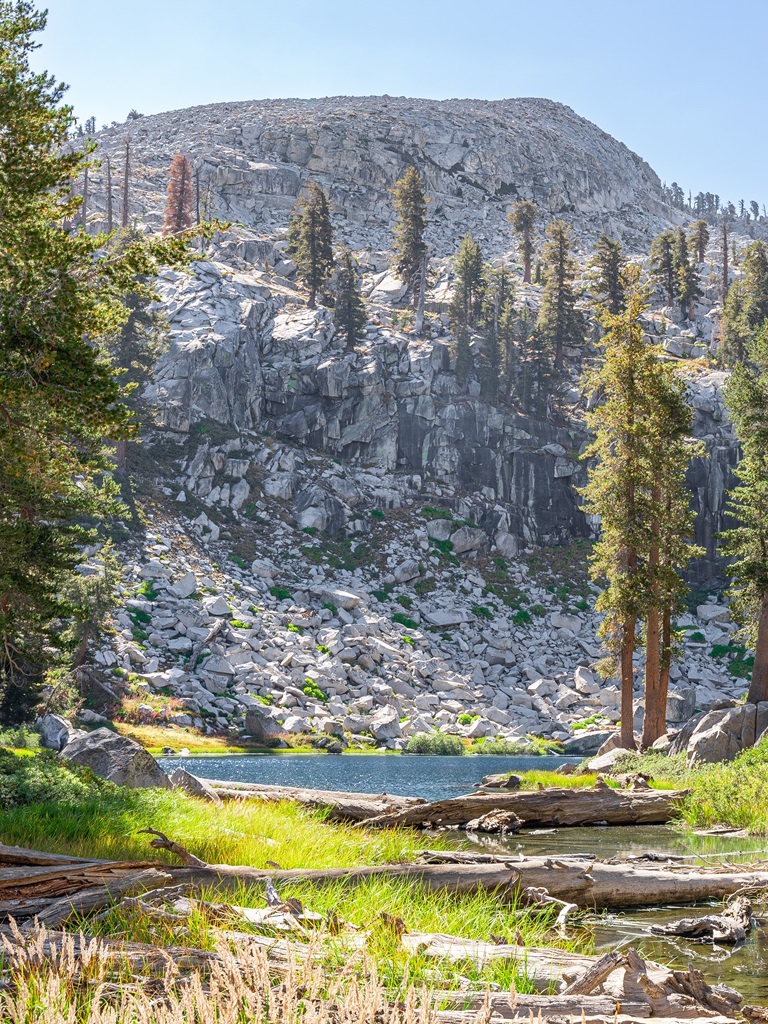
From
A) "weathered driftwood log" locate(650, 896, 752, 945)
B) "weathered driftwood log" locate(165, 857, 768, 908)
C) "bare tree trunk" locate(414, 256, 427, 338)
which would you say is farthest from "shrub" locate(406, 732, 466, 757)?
"bare tree trunk" locate(414, 256, 427, 338)

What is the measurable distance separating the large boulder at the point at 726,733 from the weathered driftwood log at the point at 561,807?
686 centimetres

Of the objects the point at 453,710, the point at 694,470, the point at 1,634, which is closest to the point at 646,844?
the point at 1,634

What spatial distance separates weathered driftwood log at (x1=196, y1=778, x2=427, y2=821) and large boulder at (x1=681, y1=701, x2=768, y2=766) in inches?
506

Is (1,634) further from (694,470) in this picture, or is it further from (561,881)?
(694,470)

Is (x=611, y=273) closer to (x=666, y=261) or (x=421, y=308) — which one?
(x=666, y=261)

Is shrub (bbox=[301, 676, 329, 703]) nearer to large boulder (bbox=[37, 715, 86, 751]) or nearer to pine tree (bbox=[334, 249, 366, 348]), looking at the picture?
large boulder (bbox=[37, 715, 86, 751])

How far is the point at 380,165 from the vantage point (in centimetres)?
13438

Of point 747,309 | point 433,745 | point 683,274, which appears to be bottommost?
point 433,745

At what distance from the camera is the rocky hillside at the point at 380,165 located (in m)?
123

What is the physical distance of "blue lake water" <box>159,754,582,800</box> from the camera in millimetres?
28967

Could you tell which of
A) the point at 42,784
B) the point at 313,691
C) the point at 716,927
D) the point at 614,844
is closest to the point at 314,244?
the point at 313,691

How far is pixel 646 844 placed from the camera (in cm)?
1556

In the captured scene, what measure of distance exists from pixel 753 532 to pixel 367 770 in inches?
844

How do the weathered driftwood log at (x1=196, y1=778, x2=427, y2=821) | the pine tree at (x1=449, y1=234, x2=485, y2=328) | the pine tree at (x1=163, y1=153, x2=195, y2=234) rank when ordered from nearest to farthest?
the weathered driftwood log at (x1=196, y1=778, x2=427, y2=821), the pine tree at (x1=449, y1=234, x2=485, y2=328), the pine tree at (x1=163, y1=153, x2=195, y2=234)
